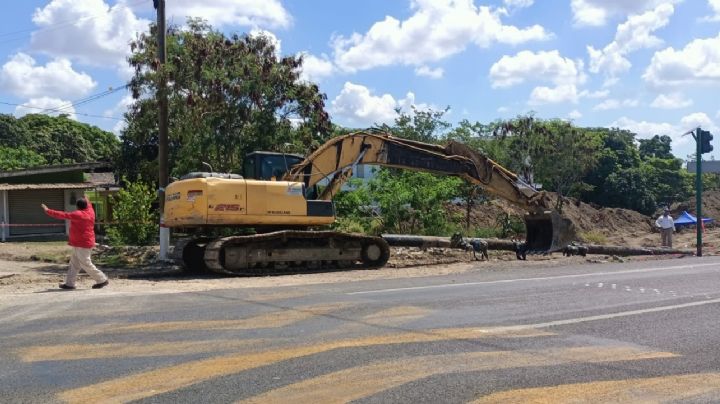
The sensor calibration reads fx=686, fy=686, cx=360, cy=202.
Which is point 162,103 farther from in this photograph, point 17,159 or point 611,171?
point 611,171

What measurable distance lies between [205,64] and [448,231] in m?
10.8

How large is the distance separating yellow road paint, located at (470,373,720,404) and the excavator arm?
36.9 ft

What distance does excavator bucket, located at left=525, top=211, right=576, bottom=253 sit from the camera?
18969 mm

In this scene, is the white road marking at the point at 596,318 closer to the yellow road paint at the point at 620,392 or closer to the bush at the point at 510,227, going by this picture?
the yellow road paint at the point at 620,392

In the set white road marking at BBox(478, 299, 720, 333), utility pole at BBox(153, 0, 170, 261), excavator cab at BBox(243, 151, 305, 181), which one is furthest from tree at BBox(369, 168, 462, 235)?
white road marking at BBox(478, 299, 720, 333)

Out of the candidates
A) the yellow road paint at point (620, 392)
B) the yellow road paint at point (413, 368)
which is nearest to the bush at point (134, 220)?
the yellow road paint at point (413, 368)

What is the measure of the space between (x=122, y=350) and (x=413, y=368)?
9.72 feet

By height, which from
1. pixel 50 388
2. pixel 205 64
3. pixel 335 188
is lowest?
pixel 50 388

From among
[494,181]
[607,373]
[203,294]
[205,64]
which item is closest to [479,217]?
[494,181]

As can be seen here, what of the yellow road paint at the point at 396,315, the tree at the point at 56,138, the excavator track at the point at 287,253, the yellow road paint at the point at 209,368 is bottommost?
the yellow road paint at the point at 209,368

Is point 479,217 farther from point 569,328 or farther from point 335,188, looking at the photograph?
point 569,328

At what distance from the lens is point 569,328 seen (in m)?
8.04

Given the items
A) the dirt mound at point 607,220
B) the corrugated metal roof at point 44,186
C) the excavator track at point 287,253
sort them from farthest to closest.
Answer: the dirt mound at point 607,220 < the corrugated metal roof at point 44,186 < the excavator track at point 287,253

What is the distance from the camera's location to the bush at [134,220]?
74.4 ft
